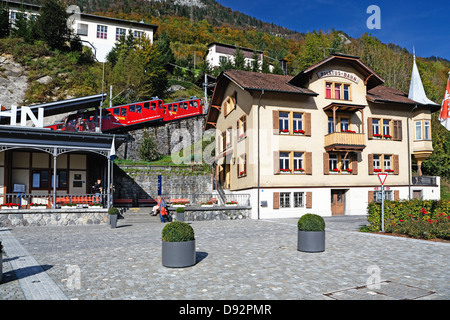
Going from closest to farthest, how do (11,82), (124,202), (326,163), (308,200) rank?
(308,200) → (326,163) → (124,202) → (11,82)

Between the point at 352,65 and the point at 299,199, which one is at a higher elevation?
the point at 352,65

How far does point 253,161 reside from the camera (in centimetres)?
2575

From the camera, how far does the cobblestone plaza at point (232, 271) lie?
21.5 ft

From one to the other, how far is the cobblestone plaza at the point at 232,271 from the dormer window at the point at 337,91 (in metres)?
17.1

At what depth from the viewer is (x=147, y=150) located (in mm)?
39312

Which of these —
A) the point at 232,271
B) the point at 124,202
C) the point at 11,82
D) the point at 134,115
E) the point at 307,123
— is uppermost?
the point at 11,82

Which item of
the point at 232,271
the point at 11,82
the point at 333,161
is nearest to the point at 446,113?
the point at 232,271

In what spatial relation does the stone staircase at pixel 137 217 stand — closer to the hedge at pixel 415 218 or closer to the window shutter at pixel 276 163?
the window shutter at pixel 276 163

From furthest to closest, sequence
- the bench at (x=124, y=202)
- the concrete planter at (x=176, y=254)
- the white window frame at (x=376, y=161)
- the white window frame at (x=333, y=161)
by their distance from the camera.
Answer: the white window frame at (x=376, y=161)
the bench at (x=124, y=202)
the white window frame at (x=333, y=161)
the concrete planter at (x=176, y=254)

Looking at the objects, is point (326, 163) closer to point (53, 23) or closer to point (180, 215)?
point (180, 215)

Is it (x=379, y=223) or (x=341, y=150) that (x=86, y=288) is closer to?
(x=379, y=223)

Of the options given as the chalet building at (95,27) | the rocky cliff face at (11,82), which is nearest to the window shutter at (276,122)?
the rocky cliff face at (11,82)

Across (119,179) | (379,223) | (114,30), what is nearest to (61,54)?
(114,30)

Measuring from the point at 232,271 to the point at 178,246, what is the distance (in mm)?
1439
